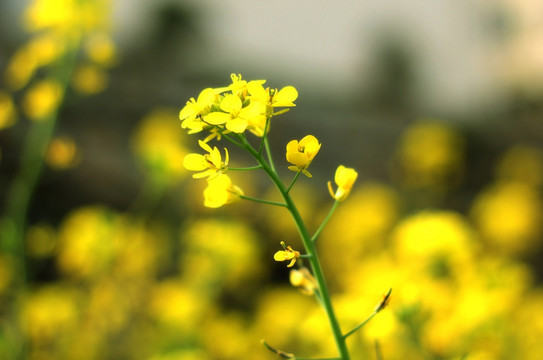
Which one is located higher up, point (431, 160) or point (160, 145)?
point (160, 145)

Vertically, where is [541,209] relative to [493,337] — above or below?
below

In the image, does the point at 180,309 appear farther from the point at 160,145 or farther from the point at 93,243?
the point at 160,145

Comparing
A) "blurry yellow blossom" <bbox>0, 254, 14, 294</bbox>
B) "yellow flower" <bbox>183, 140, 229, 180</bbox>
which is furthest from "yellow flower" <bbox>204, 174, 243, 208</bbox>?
"blurry yellow blossom" <bbox>0, 254, 14, 294</bbox>

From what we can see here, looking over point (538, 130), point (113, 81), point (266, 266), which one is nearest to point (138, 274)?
point (266, 266)

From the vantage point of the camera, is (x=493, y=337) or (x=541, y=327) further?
(x=541, y=327)

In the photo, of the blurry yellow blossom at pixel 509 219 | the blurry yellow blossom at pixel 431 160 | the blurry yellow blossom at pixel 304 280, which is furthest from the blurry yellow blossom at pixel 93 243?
the blurry yellow blossom at pixel 431 160

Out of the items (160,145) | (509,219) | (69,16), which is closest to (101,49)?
(69,16)

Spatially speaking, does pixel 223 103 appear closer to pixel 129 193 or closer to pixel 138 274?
pixel 138 274

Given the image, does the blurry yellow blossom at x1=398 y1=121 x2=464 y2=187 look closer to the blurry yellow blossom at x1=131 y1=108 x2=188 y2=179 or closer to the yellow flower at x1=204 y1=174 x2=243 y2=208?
the blurry yellow blossom at x1=131 y1=108 x2=188 y2=179
